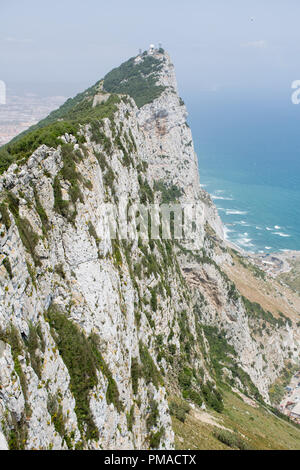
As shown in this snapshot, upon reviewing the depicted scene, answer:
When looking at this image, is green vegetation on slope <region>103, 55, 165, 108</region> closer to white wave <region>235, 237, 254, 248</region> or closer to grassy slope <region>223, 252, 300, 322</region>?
grassy slope <region>223, 252, 300, 322</region>

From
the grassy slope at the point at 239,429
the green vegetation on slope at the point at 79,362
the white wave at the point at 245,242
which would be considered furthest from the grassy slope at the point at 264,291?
the green vegetation on slope at the point at 79,362

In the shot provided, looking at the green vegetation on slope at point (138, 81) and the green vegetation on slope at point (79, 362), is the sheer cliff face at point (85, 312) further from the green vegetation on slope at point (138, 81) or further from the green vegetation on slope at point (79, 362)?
the green vegetation on slope at point (138, 81)

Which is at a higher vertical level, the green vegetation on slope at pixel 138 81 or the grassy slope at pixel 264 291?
the green vegetation on slope at pixel 138 81

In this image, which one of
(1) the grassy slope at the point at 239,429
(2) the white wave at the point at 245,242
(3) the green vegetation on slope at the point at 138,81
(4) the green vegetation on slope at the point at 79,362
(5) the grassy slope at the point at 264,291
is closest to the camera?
(4) the green vegetation on slope at the point at 79,362

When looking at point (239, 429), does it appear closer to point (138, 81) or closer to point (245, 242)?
point (138, 81)

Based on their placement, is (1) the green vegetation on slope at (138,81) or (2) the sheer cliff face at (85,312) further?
(1) the green vegetation on slope at (138,81)

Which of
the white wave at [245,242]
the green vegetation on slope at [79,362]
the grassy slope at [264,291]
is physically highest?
the green vegetation on slope at [79,362]

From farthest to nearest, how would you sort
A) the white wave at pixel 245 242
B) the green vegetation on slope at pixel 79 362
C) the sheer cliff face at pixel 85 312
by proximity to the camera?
the white wave at pixel 245 242 < the green vegetation on slope at pixel 79 362 < the sheer cliff face at pixel 85 312
